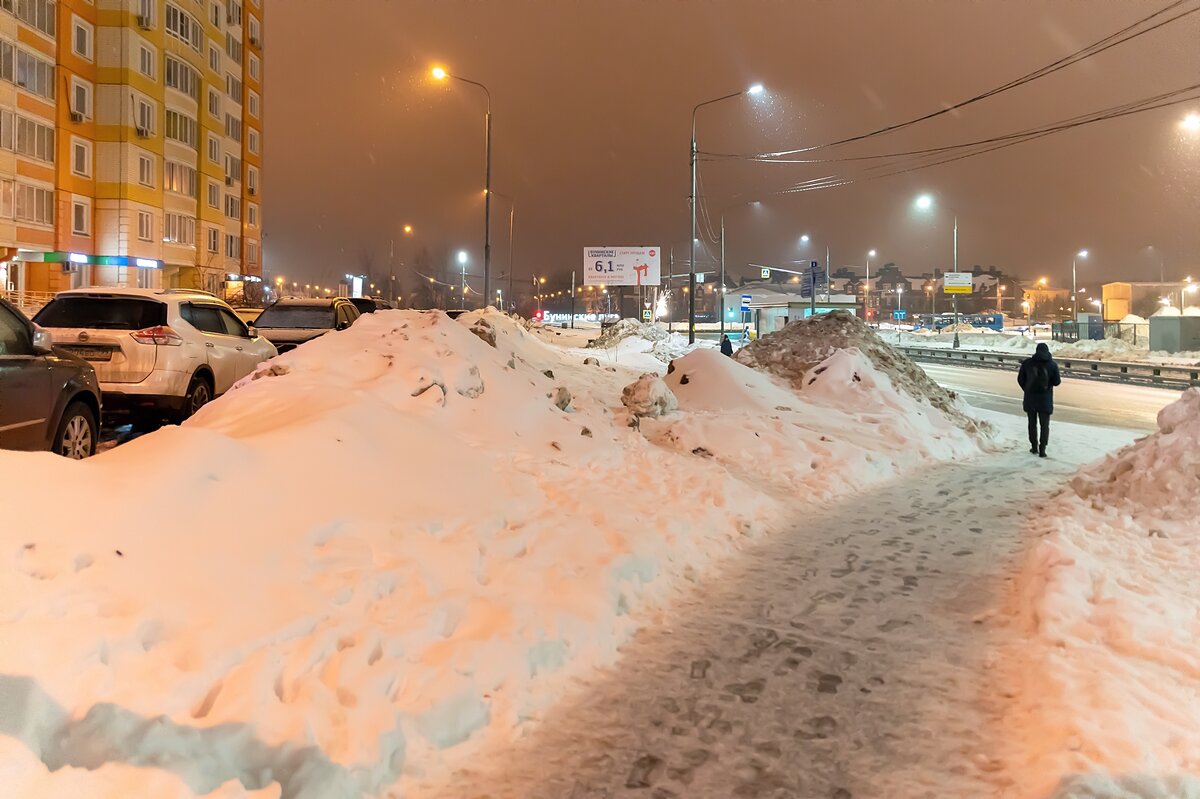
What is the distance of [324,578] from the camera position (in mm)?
4938

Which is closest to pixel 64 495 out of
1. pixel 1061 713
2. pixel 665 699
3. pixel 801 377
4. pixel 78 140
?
pixel 665 699

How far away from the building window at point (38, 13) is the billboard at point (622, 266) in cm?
3523

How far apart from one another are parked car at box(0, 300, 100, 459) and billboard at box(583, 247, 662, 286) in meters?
54.5

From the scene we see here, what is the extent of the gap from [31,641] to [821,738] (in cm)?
355

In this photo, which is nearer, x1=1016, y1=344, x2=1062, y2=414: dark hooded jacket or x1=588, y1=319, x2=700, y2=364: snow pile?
x1=1016, y1=344, x2=1062, y2=414: dark hooded jacket

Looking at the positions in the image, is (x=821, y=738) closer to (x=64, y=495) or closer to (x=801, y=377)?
(x=64, y=495)

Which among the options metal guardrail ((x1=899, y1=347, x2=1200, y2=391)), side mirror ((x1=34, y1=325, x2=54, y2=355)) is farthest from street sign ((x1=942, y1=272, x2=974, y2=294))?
side mirror ((x1=34, y1=325, x2=54, y2=355))

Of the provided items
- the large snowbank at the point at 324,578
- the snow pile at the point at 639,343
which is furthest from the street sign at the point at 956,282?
the large snowbank at the point at 324,578

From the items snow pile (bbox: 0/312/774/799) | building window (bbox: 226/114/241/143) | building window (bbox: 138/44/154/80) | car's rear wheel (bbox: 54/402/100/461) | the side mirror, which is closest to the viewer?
snow pile (bbox: 0/312/774/799)

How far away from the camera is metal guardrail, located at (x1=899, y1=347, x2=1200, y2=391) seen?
2864cm

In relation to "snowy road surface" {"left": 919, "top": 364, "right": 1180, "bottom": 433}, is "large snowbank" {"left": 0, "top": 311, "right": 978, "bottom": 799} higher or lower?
lower

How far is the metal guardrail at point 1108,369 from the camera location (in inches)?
1128

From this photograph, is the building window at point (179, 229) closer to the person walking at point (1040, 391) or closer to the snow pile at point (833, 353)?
the snow pile at point (833, 353)

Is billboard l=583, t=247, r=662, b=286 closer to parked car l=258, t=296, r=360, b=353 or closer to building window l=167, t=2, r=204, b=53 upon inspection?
building window l=167, t=2, r=204, b=53
